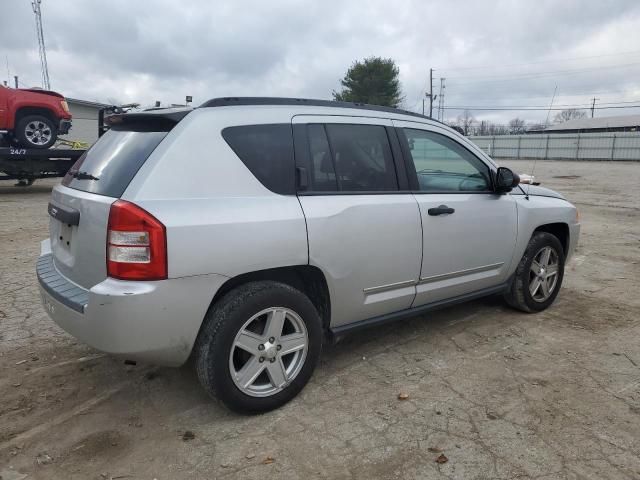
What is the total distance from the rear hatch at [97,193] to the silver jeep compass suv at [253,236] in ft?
0.04

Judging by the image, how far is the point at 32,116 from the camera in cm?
1286

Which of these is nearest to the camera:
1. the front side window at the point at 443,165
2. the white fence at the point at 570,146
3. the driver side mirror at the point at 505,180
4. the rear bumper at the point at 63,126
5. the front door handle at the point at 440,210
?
the front door handle at the point at 440,210

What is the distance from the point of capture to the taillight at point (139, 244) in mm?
2502

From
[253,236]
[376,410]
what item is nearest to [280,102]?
[253,236]

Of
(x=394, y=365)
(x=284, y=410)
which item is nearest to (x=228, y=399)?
(x=284, y=410)

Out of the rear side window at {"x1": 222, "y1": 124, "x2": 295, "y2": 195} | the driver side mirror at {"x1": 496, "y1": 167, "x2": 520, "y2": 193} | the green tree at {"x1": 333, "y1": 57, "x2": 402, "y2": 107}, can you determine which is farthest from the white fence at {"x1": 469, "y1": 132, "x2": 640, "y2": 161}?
the rear side window at {"x1": 222, "y1": 124, "x2": 295, "y2": 195}

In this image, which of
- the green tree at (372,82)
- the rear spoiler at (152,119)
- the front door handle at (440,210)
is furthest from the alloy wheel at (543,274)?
the green tree at (372,82)

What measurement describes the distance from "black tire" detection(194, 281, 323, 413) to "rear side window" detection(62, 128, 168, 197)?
816 millimetres

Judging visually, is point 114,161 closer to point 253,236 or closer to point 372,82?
point 253,236

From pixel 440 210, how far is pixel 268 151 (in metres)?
1.35

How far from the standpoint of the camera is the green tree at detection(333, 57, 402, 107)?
4566 cm

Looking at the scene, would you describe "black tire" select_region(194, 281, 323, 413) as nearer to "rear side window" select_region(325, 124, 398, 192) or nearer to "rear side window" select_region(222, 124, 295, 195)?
"rear side window" select_region(222, 124, 295, 195)

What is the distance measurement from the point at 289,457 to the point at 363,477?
0.40m

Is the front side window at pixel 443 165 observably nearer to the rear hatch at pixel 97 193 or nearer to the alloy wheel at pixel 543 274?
the alloy wheel at pixel 543 274
